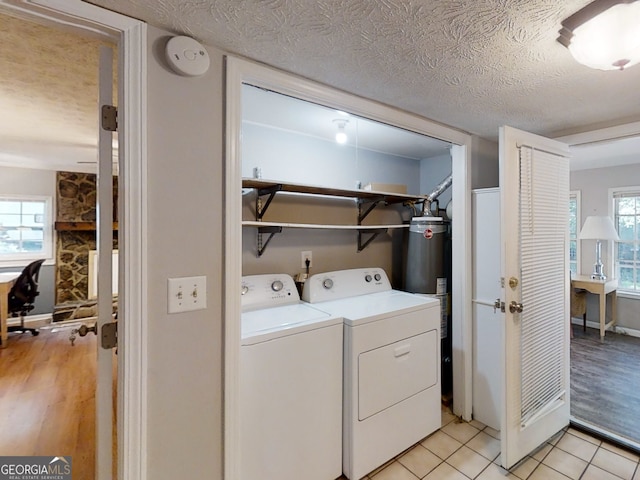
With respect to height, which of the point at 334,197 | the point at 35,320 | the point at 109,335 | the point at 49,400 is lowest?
the point at 49,400

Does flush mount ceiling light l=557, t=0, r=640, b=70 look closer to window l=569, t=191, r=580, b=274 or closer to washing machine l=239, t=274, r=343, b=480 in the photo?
washing machine l=239, t=274, r=343, b=480

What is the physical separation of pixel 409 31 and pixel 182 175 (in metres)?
0.95

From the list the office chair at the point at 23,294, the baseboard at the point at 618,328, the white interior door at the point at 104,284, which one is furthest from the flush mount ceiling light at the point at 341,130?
the office chair at the point at 23,294

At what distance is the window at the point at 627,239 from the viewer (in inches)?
151

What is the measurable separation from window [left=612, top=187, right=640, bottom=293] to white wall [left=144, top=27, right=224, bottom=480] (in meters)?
4.99

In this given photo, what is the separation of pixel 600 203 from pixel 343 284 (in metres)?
4.03

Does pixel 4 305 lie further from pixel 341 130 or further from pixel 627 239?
pixel 627 239

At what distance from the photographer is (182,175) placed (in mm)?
1120

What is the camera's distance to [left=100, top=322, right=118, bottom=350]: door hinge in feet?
3.44

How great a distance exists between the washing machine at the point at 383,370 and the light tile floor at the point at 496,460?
0.08 meters

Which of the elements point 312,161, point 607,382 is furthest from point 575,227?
point 312,161

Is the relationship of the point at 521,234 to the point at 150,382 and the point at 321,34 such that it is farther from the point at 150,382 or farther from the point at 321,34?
the point at 150,382

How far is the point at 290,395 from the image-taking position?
148 cm

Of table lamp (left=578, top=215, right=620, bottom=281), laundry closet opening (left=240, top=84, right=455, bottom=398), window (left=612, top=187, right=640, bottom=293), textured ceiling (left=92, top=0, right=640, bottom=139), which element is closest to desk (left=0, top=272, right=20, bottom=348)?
laundry closet opening (left=240, top=84, right=455, bottom=398)
